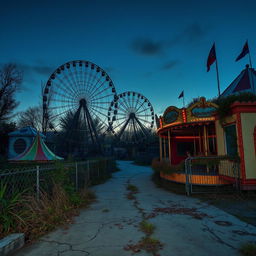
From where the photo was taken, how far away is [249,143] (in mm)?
7496

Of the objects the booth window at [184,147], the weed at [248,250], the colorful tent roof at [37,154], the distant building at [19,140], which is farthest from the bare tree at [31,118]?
Result: the weed at [248,250]

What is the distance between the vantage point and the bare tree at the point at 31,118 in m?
34.8

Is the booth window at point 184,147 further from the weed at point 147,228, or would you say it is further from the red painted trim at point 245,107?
the weed at point 147,228

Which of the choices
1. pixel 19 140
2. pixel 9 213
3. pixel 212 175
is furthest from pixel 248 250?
pixel 19 140

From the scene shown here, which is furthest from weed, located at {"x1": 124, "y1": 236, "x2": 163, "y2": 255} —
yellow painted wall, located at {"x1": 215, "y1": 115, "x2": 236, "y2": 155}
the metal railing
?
yellow painted wall, located at {"x1": 215, "y1": 115, "x2": 236, "y2": 155}

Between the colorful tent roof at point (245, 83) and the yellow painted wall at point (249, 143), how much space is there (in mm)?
6665

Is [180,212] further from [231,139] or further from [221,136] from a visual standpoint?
[221,136]

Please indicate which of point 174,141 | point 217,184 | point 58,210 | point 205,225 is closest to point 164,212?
point 205,225

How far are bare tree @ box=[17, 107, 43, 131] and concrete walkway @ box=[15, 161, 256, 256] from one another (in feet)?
105

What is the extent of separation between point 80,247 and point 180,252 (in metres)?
1.72

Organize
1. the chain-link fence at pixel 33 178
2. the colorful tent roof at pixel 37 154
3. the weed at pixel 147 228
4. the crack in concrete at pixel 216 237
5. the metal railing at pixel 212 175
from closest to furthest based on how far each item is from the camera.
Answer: the crack in concrete at pixel 216 237
the weed at pixel 147 228
the chain-link fence at pixel 33 178
the metal railing at pixel 212 175
the colorful tent roof at pixel 37 154

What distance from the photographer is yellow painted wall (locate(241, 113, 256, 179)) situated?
7.35 meters

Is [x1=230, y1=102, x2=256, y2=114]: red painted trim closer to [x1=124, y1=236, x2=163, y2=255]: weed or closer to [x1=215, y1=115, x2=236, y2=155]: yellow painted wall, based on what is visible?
[x1=215, y1=115, x2=236, y2=155]: yellow painted wall

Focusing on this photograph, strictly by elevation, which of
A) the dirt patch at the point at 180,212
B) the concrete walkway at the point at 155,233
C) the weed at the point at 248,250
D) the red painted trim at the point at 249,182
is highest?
the red painted trim at the point at 249,182
